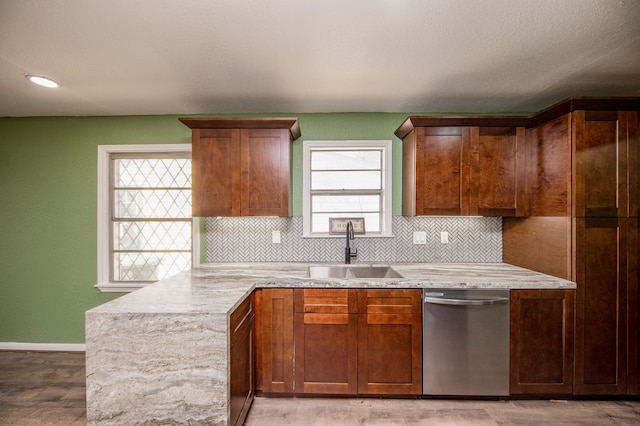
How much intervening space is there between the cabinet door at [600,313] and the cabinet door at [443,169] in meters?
0.86

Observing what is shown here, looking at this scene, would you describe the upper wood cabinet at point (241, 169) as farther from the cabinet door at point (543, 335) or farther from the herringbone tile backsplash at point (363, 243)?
the cabinet door at point (543, 335)

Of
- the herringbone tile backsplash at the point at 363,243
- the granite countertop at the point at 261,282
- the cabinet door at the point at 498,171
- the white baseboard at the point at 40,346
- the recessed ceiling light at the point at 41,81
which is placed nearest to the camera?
the granite countertop at the point at 261,282

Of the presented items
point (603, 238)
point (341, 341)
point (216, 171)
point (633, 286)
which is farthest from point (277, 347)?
point (633, 286)

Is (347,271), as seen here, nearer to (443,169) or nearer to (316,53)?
(443,169)

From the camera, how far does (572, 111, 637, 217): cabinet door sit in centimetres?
219

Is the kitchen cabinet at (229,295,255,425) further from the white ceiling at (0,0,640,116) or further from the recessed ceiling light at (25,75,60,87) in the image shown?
the recessed ceiling light at (25,75,60,87)

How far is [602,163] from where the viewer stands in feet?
7.20

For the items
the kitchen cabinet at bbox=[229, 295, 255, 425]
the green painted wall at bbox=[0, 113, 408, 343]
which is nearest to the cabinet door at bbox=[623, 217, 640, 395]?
the kitchen cabinet at bbox=[229, 295, 255, 425]

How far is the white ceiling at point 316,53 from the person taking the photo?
1.61 metres

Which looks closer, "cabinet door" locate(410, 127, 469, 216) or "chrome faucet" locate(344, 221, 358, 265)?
"cabinet door" locate(410, 127, 469, 216)

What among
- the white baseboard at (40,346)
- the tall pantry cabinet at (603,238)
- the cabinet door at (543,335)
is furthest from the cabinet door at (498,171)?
the white baseboard at (40,346)

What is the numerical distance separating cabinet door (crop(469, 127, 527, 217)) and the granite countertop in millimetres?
549

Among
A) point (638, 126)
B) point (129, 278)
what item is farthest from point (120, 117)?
point (638, 126)

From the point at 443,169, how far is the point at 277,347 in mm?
1981
